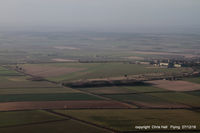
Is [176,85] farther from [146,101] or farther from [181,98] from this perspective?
[146,101]

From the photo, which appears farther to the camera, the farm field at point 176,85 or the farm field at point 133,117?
the farm field at point 176,85

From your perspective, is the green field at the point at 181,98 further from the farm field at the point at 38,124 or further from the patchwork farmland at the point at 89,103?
the farm field at the point at 38,124

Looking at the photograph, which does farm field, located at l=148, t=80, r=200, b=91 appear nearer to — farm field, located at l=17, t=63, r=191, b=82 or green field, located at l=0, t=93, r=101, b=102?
farm field, located at l=17, t=63, r=191, b=82

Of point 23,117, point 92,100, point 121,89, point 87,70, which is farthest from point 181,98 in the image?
point 87,70

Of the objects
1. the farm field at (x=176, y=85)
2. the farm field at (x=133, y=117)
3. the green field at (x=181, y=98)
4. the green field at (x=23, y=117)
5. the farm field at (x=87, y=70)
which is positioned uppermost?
the farm field at (x=87, y=70)

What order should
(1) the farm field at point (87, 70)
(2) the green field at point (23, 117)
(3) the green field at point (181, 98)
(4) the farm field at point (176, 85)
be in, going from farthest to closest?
(1) the farm field at point (87, 70) → (4) the farm field at point (176, 85) → (3) the green field at point (181, 98) → (2) the green field at point (23, 117)

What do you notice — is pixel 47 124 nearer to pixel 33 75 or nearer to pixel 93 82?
pixel 93 82

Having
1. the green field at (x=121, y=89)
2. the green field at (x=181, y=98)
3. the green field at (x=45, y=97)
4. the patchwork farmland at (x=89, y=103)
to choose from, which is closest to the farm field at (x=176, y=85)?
the patchwork farmland at (x=89, y=103)

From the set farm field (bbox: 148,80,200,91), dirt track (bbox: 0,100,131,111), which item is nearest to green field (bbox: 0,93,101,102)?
dirt track (bbox: 0,100,131,111)
